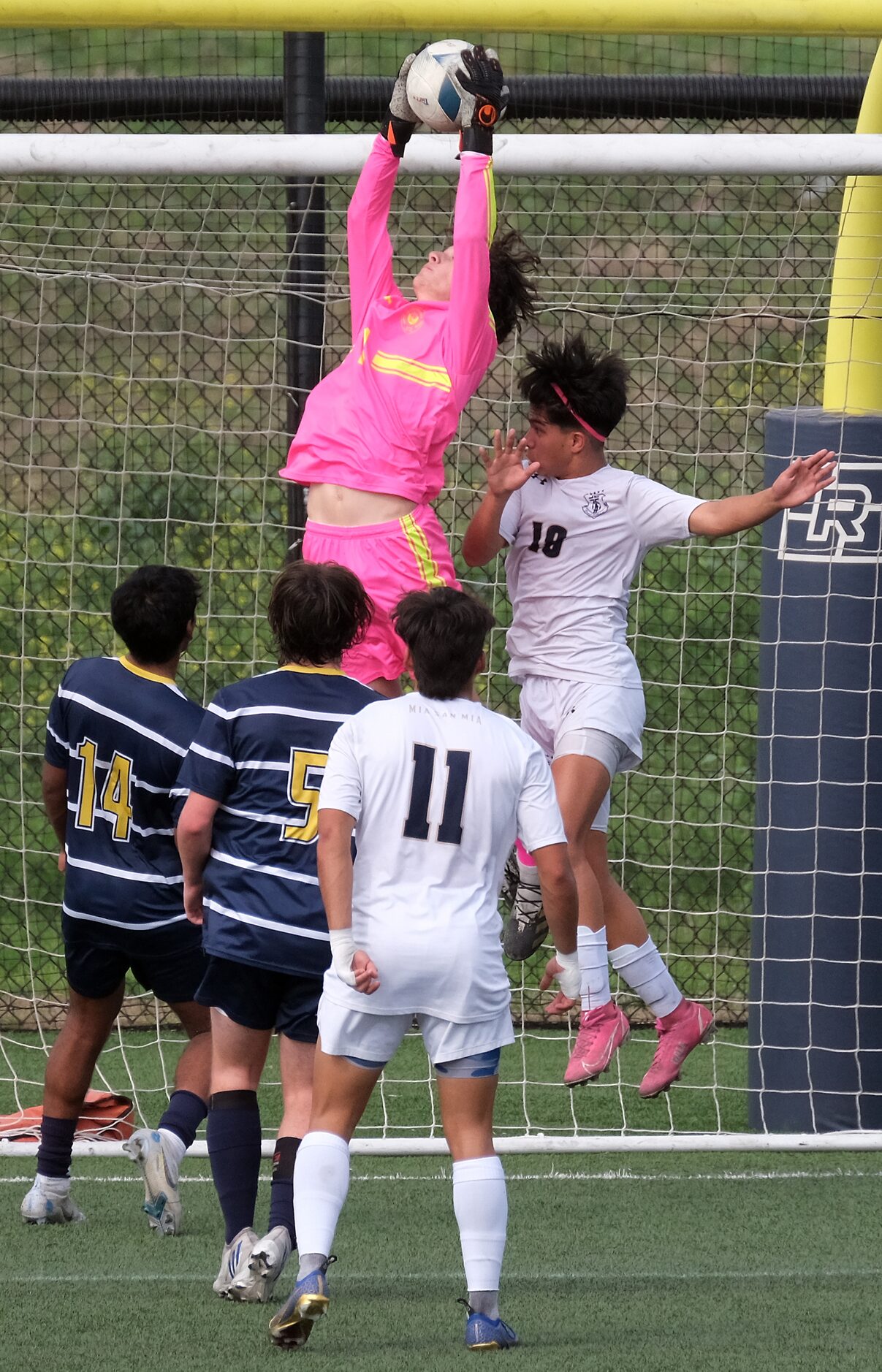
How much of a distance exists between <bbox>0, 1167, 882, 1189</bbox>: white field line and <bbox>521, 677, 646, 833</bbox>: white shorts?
104cm

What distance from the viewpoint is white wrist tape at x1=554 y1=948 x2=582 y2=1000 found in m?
3.68

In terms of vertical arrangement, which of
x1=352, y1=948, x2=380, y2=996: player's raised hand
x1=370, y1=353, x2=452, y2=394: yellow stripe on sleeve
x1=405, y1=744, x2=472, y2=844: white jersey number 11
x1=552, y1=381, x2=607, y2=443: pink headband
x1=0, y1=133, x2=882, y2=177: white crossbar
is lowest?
x1=352, y1=948, x2=380, y2=996: player's raised hand

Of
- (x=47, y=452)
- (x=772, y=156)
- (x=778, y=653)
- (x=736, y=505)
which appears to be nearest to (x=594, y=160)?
(x=772, y=156)

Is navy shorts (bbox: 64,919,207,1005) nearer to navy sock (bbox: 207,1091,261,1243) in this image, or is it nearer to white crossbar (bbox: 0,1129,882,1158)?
navy sock (bbox: 207,1091,261,1243)

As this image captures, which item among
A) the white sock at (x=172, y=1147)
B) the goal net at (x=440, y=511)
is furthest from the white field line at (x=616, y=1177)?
the white sock at (x=172, y=1147)

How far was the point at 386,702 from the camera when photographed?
3607 millimetres

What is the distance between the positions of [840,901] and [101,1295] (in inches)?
109

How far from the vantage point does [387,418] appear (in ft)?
14.9

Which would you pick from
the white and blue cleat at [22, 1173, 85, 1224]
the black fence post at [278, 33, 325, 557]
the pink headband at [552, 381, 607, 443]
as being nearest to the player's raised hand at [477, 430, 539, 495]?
the pink headband at [552, 381, 607, 443]

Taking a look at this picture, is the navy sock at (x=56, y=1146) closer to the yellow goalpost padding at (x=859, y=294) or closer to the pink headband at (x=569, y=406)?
the pink headband at (x=569, y=406)

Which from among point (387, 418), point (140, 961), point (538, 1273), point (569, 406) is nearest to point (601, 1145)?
point (538, 1273)

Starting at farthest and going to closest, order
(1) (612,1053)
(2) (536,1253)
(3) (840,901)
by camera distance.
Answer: (3) (840,901) → (1) (612,1053) → (2) (536,1253)

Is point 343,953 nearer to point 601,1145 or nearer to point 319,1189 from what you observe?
point 319,1189

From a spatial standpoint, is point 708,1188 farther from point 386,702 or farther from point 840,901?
point 386,702
